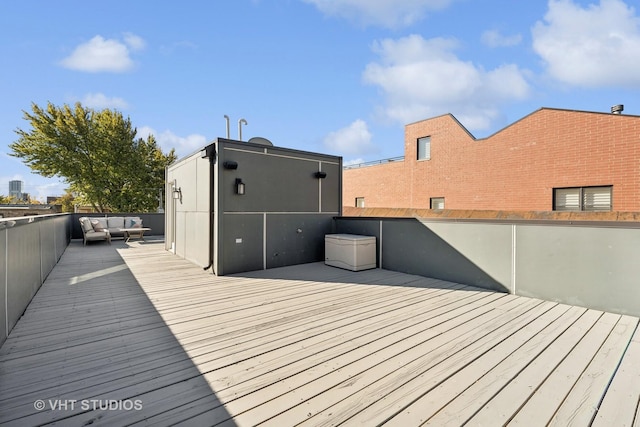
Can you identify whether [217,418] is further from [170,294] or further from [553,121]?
[553,121]

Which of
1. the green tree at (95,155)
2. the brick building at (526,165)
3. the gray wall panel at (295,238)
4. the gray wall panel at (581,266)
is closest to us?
the gray wall panel at (581,266)

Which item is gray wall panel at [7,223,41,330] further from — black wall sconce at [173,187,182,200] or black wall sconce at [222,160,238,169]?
black wall sconce at [173,187,182,200]

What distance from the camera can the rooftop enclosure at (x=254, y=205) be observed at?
18.5ft

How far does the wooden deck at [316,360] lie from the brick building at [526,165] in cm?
700

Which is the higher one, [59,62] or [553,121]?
[59,62]

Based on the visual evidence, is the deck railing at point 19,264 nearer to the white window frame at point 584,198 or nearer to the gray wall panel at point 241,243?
the gray wall panel at point 241,243

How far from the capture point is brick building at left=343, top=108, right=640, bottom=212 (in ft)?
26.4

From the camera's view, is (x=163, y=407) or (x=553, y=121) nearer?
(x=163, y=407)

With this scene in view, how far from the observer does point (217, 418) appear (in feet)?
5.35

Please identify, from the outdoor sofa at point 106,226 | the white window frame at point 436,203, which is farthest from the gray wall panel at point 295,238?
the outdoor sofa at point 106,226

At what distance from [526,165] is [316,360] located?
35.6ft

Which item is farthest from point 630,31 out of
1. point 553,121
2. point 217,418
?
A: point 217,418

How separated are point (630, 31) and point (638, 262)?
8.37 meters

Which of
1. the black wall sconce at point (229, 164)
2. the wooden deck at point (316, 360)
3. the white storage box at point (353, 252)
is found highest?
the black wall sconce at point (229, 164)
